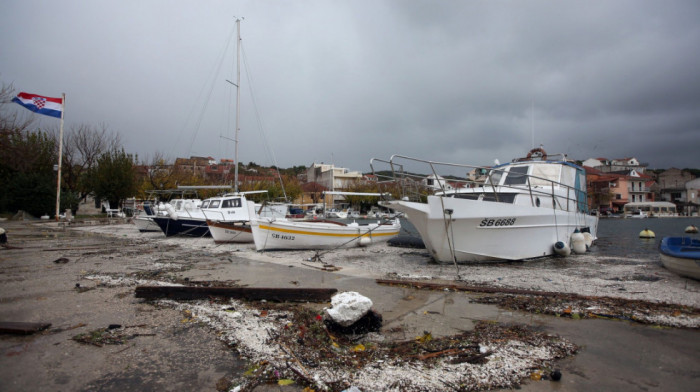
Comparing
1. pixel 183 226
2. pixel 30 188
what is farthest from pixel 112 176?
pixel 183 226

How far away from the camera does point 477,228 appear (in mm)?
9055

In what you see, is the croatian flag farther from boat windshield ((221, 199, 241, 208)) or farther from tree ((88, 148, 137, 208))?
tree ((88, 148, 137, 208))

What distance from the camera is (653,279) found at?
782 centimetres

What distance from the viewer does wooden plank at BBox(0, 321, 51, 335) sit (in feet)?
12.7

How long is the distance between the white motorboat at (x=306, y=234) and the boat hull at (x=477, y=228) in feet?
15.6

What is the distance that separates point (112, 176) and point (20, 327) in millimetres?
39040

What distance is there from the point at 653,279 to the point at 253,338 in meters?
8.55

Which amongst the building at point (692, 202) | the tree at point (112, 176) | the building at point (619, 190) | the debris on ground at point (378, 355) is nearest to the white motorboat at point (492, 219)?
the debris on ground at point (378, 355)

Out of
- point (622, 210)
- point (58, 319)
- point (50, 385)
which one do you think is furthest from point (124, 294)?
point (622, 210)

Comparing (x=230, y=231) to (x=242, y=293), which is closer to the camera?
(x=242, y=293)

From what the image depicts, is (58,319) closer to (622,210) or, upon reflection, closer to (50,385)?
A: (50,385)

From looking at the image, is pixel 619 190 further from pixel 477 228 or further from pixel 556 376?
pixel 556 376

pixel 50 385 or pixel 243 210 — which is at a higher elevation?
pixel 243 210

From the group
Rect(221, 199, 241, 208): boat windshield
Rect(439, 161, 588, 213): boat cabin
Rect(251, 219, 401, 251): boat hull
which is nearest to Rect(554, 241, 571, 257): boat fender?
Rect(439, 161, 588, 213): boat cabin
